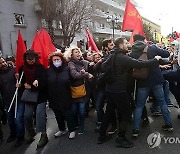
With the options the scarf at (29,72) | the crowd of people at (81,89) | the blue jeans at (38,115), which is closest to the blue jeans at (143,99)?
the crowd of people at (81,89)

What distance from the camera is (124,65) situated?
4.34 metres

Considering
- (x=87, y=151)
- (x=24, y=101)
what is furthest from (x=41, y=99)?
(x=87, y=151)

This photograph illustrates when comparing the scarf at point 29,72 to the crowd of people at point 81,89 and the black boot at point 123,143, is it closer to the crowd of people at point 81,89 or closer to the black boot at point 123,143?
the crowd of people at point 81,89

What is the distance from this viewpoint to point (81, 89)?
204 inches

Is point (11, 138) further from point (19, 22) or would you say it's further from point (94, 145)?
point (19, 22)

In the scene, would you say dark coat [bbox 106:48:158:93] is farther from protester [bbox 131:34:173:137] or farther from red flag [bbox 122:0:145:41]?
red flag [bbox 122:0:145:41]

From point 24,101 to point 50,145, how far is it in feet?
3.00

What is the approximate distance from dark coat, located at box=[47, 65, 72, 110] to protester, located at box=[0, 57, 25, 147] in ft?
2.13

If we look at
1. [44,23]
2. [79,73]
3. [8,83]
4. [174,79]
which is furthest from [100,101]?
[44,23]

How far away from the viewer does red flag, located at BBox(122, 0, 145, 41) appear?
23.9 feet

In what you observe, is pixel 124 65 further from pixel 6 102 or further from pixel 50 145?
pixel 6 102

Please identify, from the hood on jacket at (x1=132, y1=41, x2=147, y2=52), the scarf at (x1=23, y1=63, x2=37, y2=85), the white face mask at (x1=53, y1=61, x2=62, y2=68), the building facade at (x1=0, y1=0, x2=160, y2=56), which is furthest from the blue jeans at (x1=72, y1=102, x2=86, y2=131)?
the building facade at (x1=0, y1=0, x2=160, y2=56)

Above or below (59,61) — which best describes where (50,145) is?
below

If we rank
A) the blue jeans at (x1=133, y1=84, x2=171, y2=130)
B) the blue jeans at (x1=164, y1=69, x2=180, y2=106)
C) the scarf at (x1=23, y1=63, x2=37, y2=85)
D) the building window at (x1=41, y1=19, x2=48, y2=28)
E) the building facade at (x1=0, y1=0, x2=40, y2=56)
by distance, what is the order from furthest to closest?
1. the building window at (x1=41, y1=19, x2=48, y2=28)
2. the building facade at (x1=0, y1=0, x2=40, y2=56)
3. the blue jeans at (x1=164, y1=69, x2=180, y2=106)
4. the scarf at (x1=23, y1=63, x2=37, y2=85)
5. the blue jeans at (x1=133, y1=84, x2=171, y2=130)
